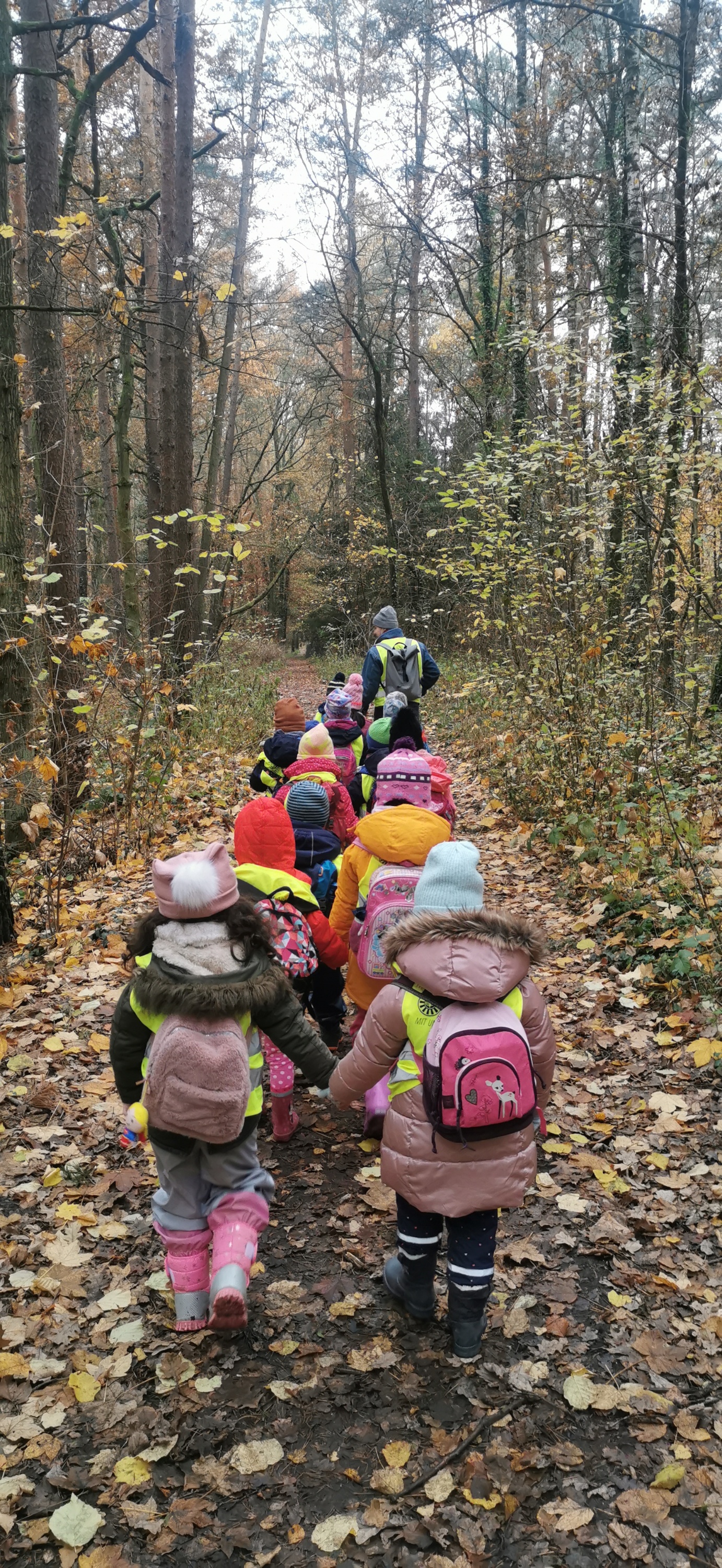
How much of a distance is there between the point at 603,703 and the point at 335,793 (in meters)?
3.41

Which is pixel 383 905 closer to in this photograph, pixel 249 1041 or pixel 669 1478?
pixel 249 1041

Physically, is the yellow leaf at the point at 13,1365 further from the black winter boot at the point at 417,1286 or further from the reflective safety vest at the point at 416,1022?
the reflective safety vest at the point at 416,1022

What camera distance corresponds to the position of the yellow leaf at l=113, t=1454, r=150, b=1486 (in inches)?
102

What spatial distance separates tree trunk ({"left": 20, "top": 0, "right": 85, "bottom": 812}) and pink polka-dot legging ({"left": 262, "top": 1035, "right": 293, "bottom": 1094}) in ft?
11.6

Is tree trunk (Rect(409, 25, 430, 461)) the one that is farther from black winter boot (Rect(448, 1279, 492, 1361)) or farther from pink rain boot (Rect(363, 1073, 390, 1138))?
black winter boot (Rect(448, 1279, 492, 1361))

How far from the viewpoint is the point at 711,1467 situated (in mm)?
2562

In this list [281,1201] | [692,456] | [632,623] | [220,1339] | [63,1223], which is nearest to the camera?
[220,1339]

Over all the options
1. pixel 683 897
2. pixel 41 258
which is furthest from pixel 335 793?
pixel 41 258

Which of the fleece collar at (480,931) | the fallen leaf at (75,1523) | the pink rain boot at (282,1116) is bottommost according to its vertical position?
the pink rain boot at (282,1116)

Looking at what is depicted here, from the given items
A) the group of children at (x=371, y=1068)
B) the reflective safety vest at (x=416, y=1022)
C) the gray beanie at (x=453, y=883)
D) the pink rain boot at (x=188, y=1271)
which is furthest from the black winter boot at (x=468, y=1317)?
the gray beanie at (x=453, y=883)

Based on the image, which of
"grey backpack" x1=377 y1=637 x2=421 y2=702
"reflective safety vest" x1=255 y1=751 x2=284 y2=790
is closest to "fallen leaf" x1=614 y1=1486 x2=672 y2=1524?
"reflective safety vest" x1=255 y1=751 x2=284 y2=790

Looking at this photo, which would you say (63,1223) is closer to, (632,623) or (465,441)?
(632,623)

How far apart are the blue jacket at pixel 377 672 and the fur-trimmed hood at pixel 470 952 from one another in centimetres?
609

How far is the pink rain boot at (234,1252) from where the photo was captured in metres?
2.65
